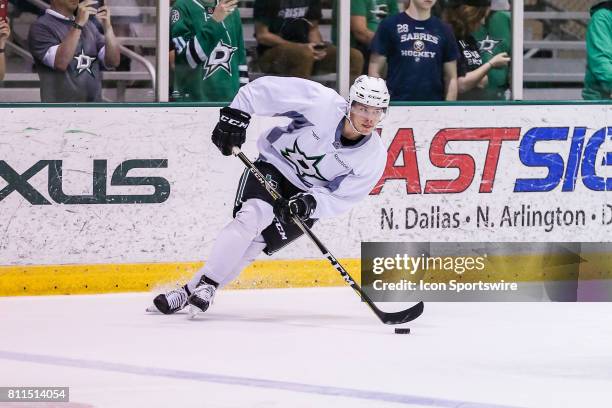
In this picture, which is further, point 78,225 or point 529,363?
point 78,225

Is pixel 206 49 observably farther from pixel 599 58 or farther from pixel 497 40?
pixel 599 58

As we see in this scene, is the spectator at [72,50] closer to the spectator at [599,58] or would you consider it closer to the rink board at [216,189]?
the rink board at [216,189]

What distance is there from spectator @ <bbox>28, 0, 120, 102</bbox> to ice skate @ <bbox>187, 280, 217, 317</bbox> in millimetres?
1265

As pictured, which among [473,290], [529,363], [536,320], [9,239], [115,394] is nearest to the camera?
[115,394]

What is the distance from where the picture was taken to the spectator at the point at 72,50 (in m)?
6.42

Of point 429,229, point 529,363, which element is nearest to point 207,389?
point 529,363

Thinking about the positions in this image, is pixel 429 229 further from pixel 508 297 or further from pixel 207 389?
pixel 207 389

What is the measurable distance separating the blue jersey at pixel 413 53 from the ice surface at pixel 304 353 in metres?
1.09

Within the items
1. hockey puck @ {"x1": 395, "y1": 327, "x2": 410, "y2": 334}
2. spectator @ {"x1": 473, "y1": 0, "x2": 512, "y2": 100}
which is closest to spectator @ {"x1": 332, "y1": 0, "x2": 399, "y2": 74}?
spectator @ {"x1": 473, "y1": 0, "x2": 512, "y2": 100}

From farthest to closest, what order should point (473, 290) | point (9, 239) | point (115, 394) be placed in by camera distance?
point (473, 290) → point (9, 239) → point (115, 394)

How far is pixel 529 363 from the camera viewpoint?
4703mm

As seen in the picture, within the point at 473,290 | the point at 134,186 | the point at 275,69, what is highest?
the point at 275,69

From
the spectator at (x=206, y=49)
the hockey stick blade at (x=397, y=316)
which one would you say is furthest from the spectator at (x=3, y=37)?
the hockey stick blade at (x=397, y=316)

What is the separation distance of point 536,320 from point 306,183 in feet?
3.47
